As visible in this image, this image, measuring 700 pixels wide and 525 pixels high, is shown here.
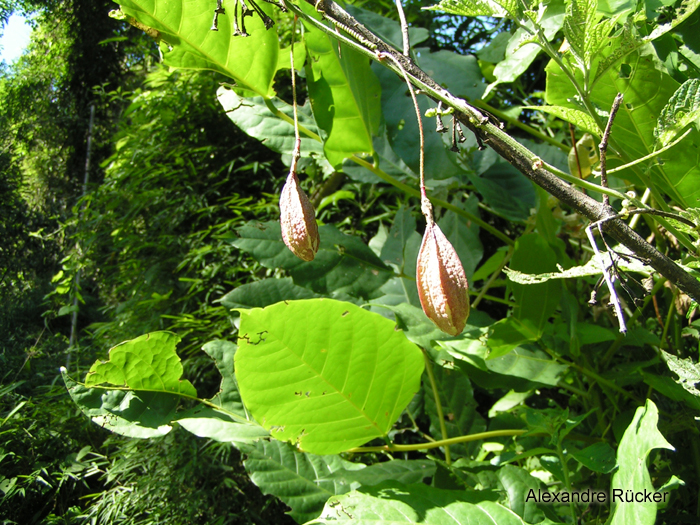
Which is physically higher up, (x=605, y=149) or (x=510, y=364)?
(x=605, y=149)

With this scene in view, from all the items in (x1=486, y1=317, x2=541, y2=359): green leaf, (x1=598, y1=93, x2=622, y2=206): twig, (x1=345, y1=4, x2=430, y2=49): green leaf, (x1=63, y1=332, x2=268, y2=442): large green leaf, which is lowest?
(x1=63, y1=332, x2=268, y2=442): large green leaf

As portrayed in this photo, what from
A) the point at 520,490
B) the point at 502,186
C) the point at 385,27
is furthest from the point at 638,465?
the point at 385,27

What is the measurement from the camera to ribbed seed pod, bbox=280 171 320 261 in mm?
386

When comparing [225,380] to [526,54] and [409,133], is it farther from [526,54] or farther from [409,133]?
[526,54]

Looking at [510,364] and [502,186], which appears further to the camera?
[502,186]

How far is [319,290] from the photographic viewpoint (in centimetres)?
70

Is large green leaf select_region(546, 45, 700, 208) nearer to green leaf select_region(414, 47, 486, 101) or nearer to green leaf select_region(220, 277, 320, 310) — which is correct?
green leaf select_region(414, 47, 486, 101)

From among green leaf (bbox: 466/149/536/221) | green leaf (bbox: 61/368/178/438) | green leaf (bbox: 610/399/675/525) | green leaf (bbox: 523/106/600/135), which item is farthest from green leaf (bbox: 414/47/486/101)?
green leaf (bbox: 61/368/178/438)

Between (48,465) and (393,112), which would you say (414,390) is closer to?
(393,112)

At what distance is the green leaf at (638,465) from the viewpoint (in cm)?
36

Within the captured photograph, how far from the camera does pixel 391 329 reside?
56 cm

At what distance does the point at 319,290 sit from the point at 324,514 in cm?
31

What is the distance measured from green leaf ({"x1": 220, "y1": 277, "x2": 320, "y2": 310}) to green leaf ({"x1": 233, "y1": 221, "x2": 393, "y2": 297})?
8cm

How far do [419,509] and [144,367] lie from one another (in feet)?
1.28
